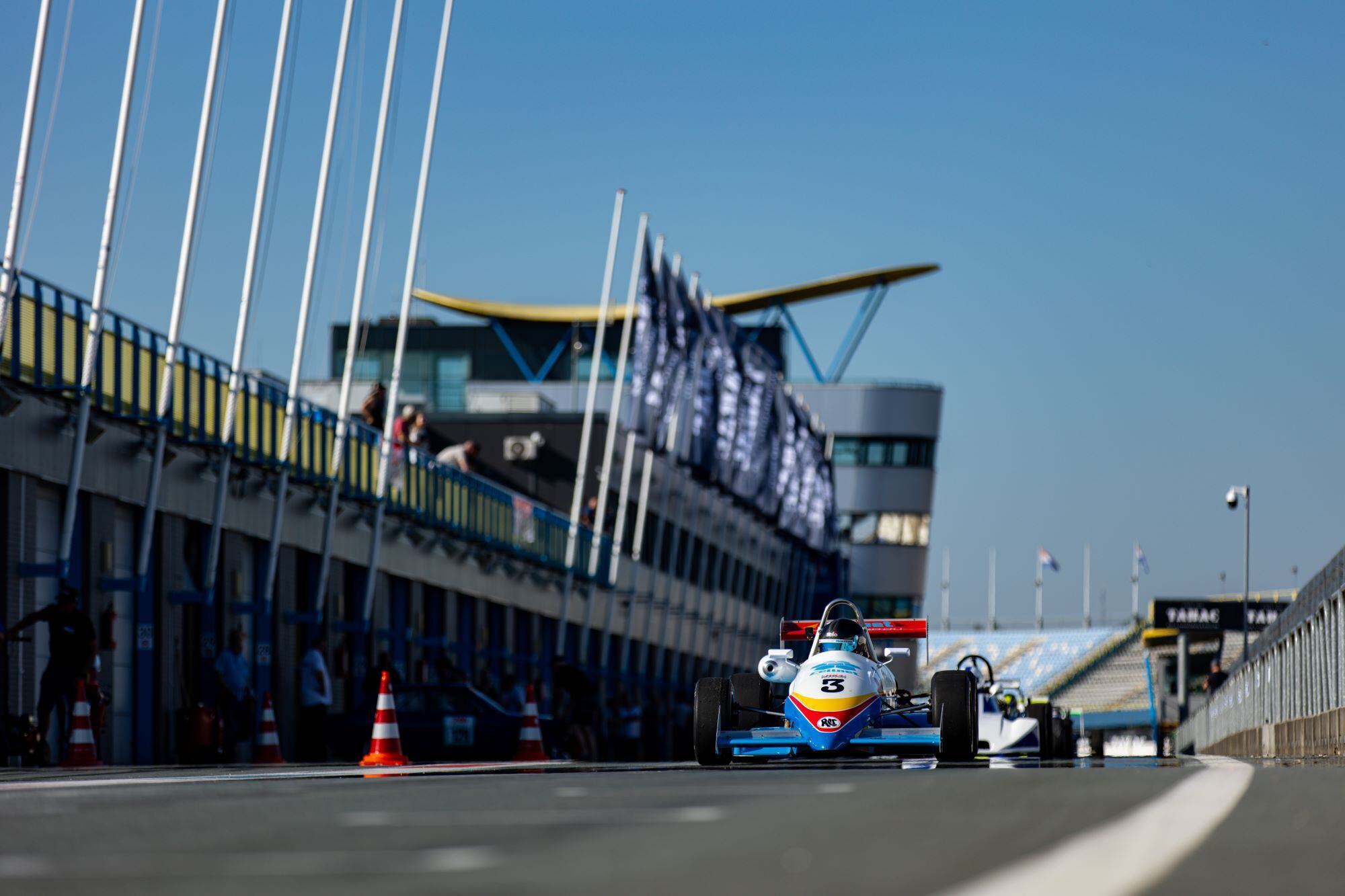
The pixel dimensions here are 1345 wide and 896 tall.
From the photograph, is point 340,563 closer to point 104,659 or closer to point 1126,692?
point 104,659

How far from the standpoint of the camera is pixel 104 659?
2920 centimetres

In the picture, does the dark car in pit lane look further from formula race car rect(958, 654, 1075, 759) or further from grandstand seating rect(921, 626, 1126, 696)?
grandstand seating rect(921, 626, 1126, 696)

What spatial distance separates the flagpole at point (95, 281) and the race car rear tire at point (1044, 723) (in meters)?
10.9

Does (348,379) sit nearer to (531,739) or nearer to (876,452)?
(531,739)

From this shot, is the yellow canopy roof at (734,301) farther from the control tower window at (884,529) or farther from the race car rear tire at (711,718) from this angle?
the race car rear tire at (711,718)

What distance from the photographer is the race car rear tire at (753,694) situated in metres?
19.4

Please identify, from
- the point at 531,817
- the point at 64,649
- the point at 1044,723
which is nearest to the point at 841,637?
the point at 64,649

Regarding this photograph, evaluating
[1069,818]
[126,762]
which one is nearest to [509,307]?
[126,762]

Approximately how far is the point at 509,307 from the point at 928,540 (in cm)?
2173

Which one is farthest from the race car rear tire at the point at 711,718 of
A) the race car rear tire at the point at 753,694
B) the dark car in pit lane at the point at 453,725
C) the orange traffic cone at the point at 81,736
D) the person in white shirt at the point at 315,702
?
the person in white shirt at the point at 315,702

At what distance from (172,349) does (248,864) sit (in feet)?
75.7

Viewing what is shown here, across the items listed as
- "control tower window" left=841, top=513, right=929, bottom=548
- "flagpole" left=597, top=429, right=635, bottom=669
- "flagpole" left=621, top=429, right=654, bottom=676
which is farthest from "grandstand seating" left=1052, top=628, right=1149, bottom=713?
"flagpole" left=597, top=429, right=635, bottom=669

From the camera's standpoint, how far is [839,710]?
17.7m

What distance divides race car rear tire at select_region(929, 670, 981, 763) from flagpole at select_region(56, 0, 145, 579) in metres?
11.5
